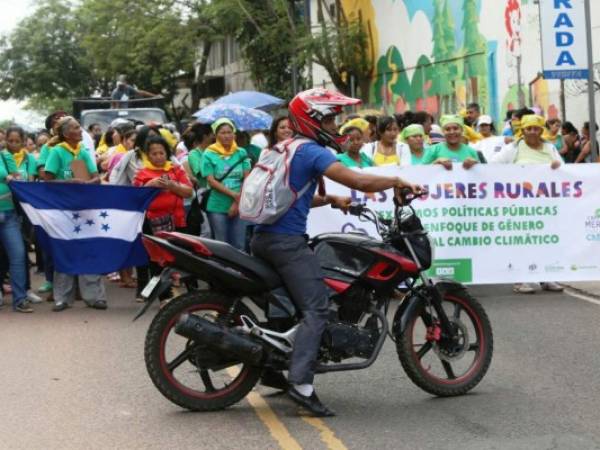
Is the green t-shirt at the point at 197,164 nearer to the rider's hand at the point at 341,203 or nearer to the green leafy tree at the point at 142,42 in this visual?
the rider's hand at the point at 341,203

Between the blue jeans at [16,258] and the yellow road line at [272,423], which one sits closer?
the yellow road line at [272,423]

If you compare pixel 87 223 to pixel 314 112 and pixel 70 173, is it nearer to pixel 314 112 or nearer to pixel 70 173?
pixel 70 173

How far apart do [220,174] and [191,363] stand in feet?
17.2

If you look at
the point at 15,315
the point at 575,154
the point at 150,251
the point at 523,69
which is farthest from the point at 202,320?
the point at 523,69

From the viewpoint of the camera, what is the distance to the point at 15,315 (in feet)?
40.2

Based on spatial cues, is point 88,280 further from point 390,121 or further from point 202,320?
point 202,320

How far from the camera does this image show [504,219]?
12.4m

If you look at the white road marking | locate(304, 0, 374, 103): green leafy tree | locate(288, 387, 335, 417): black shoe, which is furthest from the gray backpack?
locate(304, 0, 374, 103): green leafy tree

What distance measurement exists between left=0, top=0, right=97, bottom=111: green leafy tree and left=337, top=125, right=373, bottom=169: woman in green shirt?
59239 millimetres

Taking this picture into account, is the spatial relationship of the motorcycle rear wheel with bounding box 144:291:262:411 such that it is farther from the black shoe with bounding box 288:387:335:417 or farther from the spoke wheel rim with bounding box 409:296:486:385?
the spoke wheel rim with bounding box 409:296:486:385

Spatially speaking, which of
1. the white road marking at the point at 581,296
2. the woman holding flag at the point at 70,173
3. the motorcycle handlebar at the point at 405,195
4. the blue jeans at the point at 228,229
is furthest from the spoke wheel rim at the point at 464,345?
the woman holding flag at the point at 70,173

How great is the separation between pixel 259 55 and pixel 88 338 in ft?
116

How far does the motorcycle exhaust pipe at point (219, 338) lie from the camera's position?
7.27 m

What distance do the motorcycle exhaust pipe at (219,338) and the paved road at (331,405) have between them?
38 cm
